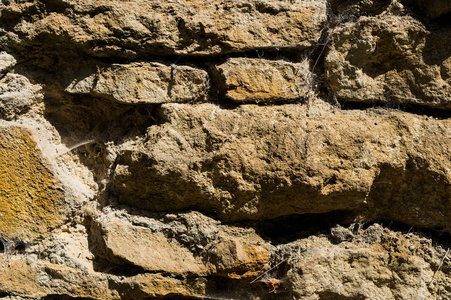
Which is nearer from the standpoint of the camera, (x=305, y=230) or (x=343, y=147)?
(x=343, y=147)

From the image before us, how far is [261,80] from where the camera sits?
1.40 m

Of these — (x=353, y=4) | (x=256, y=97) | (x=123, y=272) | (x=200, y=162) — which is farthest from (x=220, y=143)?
(x=353, y=4)

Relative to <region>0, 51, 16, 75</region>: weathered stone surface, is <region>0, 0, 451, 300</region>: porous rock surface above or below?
below

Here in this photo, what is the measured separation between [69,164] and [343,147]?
871 mm

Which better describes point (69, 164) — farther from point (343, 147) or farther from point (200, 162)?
point (343, 147)

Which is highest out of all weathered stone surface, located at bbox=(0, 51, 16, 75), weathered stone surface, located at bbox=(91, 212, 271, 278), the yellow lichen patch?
weathered stone surface, located at bbox=(0, 51, 16, 75)

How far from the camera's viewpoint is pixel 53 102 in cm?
144

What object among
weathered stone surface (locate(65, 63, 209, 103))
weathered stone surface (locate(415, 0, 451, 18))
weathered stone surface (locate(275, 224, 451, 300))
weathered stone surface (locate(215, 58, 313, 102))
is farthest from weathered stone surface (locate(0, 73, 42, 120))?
weathered stone surface (locate(415, 0, 451, 18))

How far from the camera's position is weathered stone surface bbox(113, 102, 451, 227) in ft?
4.39

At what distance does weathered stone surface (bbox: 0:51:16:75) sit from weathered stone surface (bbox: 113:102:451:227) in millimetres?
442

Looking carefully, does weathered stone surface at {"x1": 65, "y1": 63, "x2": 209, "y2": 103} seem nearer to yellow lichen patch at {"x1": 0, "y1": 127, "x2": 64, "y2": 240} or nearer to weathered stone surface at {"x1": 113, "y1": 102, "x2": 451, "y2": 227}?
weathered stone surface at {"x1": 113, "y1": 102, "x2": 451, "y2": 227}

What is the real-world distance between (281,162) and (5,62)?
2.93 feet

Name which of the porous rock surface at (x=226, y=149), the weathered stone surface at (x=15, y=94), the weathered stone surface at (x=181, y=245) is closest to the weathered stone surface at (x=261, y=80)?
the porous rock surface at (x=226, y=149)

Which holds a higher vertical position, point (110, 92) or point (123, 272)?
point (110, 92)
